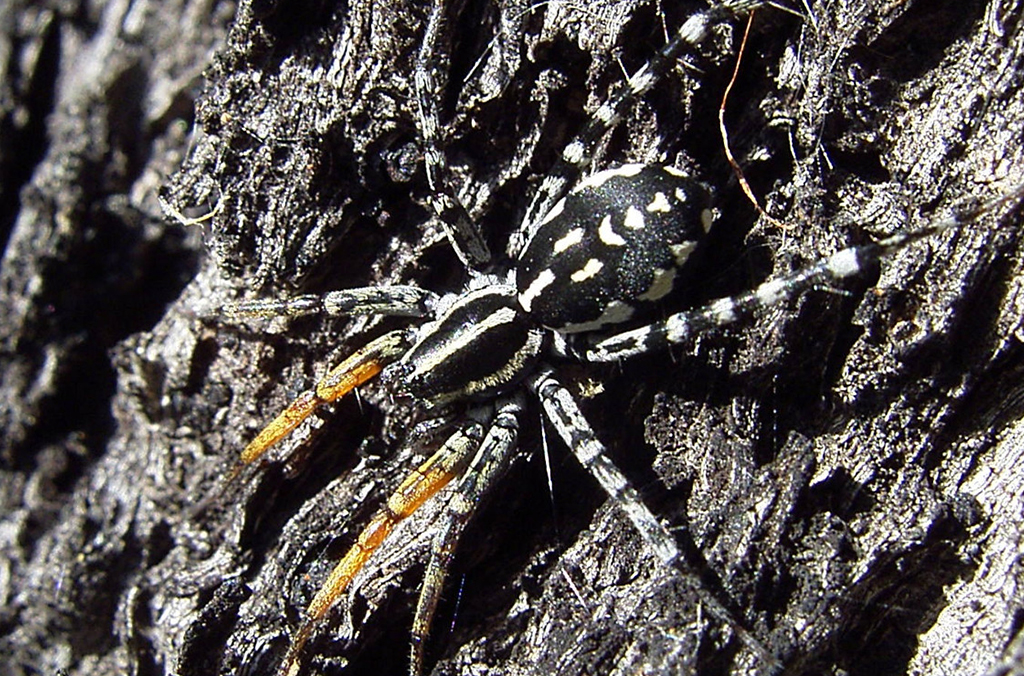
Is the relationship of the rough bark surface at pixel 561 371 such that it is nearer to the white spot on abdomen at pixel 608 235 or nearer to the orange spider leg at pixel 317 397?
the orange spider leg at pixel 317 397

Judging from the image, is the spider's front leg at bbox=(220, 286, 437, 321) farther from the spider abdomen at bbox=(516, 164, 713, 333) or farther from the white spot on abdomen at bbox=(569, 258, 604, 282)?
the white spot on abdomen at bbox=(569, 258, 604, 282)

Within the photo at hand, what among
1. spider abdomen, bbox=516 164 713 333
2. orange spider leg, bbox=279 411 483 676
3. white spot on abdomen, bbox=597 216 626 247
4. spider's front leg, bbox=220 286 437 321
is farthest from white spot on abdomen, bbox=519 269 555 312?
orange spider leg, bbox=279 411 483 676

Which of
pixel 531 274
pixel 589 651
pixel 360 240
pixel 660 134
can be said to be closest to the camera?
pixel 589 651

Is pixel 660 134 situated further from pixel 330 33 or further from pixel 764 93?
pixel 330 33

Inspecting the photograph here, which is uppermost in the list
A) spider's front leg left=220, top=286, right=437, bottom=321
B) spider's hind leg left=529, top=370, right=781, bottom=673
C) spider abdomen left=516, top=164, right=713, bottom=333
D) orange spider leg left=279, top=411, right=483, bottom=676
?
spider's front leg left=220, top=286, right=437, bottom=321

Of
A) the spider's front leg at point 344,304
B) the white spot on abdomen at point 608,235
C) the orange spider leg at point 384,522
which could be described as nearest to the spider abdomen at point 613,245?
the white spot on abdomen at point 608,235

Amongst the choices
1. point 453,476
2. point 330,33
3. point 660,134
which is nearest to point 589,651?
point 453,476

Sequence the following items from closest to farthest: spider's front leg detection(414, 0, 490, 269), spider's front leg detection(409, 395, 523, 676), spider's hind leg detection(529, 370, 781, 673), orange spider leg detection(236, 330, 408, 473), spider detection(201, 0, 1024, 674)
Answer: spider's hind leg detection(529, 370, 781, 673)
spider detection(201, 0, 1024, 674)
spider's front leg detection(409, 395, 523, 676)
spider's front leg detection(414, 0, 490, 269)
orange spider leg detection(236, 330, 408, 473)
